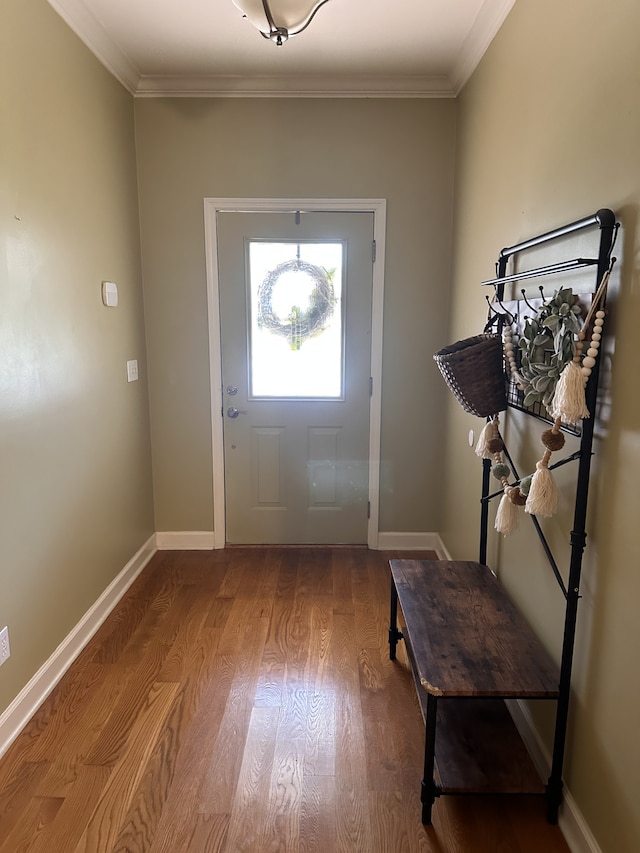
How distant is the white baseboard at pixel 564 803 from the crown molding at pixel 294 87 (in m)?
3.02

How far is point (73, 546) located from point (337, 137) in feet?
8.34

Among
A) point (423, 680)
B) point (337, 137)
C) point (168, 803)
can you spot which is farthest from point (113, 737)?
point (337, 137)

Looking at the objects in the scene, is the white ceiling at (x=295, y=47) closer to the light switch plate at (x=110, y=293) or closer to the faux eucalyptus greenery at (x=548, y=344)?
the light switch plate at (x=110, y=293)

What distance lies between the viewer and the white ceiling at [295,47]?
7.48 ft

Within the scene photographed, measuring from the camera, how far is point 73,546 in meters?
2.35

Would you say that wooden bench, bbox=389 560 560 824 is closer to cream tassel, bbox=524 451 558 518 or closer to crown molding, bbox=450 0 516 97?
cream tassel, bbox=524 451 558 518

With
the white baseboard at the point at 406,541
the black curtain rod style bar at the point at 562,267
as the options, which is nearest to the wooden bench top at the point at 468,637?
the black curtain rod style bar at the point at 562,267

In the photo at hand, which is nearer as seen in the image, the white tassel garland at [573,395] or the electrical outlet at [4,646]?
the white tassel garland at [573,395]

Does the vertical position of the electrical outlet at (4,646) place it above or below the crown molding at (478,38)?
below

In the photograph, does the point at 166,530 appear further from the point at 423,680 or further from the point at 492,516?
the point at 423,680

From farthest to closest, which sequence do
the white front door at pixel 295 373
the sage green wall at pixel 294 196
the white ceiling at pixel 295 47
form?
the white front door at pixel 295 373, the sage green wall at pixel 294 196, the white ceiling at pixel 295 47

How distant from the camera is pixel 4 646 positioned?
1835 millimetres

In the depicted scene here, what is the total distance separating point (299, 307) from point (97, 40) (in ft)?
5.15

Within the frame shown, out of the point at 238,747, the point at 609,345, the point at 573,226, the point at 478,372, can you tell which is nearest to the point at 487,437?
the point at 478,372
